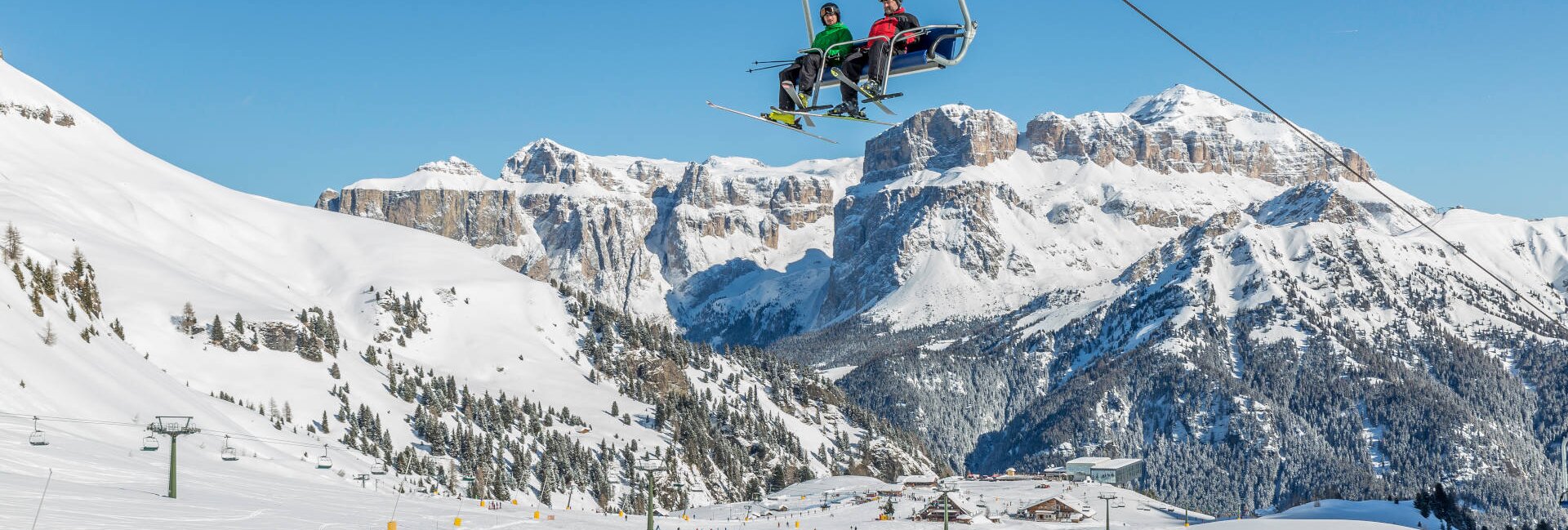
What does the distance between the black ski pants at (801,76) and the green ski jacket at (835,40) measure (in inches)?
12.9

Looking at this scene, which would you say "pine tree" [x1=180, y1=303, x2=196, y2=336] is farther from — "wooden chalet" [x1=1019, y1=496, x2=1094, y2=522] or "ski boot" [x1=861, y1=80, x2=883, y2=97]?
"ski boot" [x1=861, y1=80, x2=883, y2=97]

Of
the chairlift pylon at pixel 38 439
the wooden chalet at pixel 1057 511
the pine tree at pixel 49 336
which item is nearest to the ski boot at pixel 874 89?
the chairlift pylon at pixel 38 439

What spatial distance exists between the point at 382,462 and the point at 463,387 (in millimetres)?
52643

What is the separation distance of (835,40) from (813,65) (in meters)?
0.84

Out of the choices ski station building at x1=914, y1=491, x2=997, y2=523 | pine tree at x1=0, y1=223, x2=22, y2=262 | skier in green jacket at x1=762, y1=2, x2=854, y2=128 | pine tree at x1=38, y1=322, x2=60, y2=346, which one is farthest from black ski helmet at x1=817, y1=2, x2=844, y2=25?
pine tree at x1=0, y1=223, x2=22, y2=262

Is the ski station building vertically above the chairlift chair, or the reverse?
the chairlift chair

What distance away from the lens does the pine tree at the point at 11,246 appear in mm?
133250

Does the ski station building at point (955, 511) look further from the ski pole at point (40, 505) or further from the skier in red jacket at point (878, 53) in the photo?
the skier in red jacket at point (878, 53)

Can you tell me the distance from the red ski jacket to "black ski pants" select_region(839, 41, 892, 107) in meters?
0.22

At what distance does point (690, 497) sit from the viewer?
190 meters

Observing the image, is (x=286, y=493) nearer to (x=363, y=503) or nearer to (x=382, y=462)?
(x=363, y=503)

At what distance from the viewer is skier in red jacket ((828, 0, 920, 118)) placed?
31.5 m

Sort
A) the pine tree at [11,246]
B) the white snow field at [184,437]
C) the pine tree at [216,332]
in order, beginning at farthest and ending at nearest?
the pine tree at [216,332]
the pine tree at [11,246]
the white snow field at [184,437]

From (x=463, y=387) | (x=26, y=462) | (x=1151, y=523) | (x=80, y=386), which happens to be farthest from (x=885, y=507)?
(x=26, y=462)
